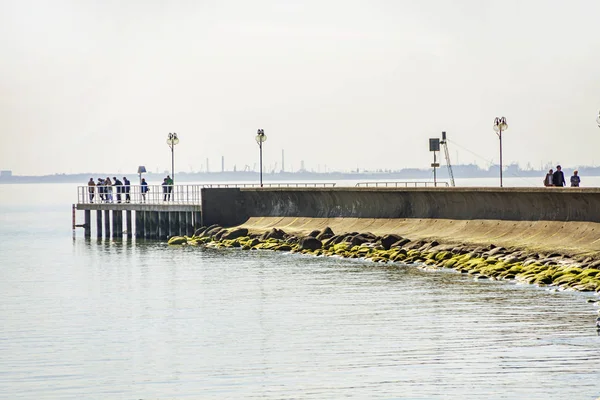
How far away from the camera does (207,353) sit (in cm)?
2367

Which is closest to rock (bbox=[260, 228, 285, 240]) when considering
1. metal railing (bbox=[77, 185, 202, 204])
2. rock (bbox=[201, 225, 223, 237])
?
rock (bbox=[201, 225, 223, 237])

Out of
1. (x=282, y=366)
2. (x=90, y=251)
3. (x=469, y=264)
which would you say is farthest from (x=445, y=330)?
(x=90, y=251)

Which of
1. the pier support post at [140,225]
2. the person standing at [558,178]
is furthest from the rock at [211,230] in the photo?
the person standing at [558,178]

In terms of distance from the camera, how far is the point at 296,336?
1009 inches

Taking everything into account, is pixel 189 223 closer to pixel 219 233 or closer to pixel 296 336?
pixel 219 233

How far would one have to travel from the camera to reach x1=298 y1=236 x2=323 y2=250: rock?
4728cm

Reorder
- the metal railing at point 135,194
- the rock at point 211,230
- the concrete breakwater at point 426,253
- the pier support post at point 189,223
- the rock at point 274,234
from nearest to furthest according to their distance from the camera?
the concrete breakwater at point 426,253
the rock at point 274,234
the rock at point 211,230
the pier support post at point 189,223
the metal railing at point 135,194

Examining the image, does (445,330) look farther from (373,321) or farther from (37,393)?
(37,393)

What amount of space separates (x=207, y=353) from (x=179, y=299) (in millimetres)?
9907

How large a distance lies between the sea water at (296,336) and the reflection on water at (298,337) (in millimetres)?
44

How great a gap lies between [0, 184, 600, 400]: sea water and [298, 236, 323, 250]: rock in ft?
18.5

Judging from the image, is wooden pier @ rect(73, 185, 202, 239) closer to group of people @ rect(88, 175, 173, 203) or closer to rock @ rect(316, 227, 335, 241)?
group of people @ rect(88, 175, 173, 203)

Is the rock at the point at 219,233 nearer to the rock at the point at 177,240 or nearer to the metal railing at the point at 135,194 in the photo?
the rock at the point at 177,240

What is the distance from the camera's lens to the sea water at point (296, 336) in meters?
20.3
